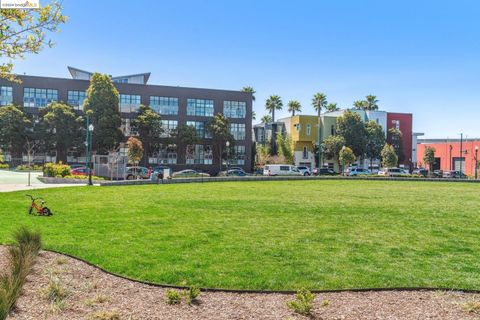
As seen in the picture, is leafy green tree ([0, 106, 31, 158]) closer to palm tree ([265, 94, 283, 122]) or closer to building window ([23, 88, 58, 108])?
building window ([23, 88, 58, 108])

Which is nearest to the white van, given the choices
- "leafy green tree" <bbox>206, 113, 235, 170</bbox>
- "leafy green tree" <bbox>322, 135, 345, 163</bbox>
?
"leafy green tree" <bbox>206, 113, 235, 170</bbox>

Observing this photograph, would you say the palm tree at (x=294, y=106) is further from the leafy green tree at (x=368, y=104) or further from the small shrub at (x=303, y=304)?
the small shrub at (x=303, y=304)

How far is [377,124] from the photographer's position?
260 feet

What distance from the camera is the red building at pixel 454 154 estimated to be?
80.1 metres

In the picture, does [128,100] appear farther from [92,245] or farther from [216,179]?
[92,245]

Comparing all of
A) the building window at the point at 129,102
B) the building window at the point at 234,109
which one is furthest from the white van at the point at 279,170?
the building window at the point at 129,102

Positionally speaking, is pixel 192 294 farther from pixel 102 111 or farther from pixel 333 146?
pixel 333 146

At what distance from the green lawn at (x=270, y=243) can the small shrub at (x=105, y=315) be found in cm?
154

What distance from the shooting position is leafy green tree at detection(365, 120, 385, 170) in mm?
77125

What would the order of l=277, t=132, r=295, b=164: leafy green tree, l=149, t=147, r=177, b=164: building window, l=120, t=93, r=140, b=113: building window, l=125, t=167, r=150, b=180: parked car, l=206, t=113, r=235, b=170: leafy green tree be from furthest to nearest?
l=277, t=132, r=295, b=164: leafy green tree
l=149, t=147, r=177, b=164: building window
l=120, t=93, r=140, b=113: building window
l=206, t=113, r=235, b=170: leafy green tree
l=125, t=167, r=150, b=180: parked car

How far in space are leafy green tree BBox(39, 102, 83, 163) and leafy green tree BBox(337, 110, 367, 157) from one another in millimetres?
44047

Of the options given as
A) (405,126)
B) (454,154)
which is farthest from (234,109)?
(454,154)

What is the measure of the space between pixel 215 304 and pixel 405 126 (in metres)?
87.3

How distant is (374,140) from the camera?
77625mm
